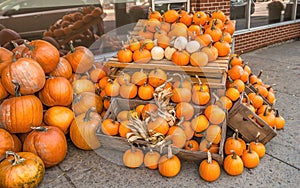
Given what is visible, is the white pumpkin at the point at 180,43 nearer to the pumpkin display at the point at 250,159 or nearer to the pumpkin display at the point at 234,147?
the pumpkin display at the point at 234,147

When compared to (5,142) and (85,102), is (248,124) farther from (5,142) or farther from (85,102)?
(5,142)

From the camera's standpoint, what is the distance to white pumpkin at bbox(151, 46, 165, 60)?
10.5 feet

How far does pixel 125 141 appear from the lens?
8.96ft

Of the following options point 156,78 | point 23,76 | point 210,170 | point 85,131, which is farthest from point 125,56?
point 210,170

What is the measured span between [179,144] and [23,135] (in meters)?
1.64

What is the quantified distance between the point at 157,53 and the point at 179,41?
30 cm

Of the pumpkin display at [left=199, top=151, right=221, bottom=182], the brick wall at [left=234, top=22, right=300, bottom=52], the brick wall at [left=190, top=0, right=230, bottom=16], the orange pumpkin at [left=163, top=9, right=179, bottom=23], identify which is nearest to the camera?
the pumpkin display at [left=199, top=151, right=221, bottom=182]

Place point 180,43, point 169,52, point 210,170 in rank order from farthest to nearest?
1. point 169,52
2. point 180,43
3. point 210,170

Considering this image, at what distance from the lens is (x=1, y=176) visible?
2.29 m

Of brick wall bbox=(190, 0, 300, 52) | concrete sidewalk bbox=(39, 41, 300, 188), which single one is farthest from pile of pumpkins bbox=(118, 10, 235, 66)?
brick wall bbox=(190, 0, 300, 52)

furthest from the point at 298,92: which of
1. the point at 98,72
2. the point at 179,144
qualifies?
the point at 98,72

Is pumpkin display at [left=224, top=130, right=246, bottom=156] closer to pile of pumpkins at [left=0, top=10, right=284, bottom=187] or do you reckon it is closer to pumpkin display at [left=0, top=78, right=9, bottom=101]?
pile of pumpkins at [left=0, top=10, right=284, bottom=187]

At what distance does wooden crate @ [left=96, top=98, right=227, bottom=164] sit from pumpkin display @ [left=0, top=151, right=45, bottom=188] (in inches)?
26.6

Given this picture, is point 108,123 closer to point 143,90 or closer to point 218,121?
point 143,90
